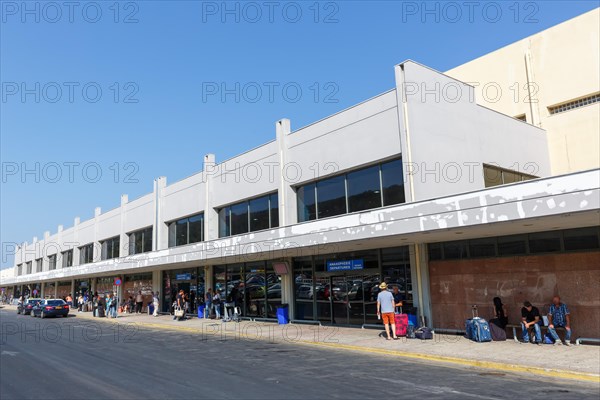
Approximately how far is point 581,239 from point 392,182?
6.08 meters

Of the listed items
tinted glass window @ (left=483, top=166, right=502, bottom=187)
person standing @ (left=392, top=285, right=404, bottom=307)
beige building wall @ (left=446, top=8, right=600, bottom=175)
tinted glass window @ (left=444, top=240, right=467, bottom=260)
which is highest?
beige building wall @ (left=446, top=8, right=600, bottom=175)

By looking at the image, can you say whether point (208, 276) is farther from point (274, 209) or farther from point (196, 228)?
point (274, 209)

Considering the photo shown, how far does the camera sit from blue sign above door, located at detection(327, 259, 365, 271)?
18.4m

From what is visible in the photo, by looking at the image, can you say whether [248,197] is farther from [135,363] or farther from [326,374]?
[326,374]

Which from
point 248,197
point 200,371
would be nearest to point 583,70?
point 248,197

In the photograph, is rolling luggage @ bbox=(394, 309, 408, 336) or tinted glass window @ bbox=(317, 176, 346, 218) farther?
tinted glass window @ bbox=(317, 176, 346, 218)

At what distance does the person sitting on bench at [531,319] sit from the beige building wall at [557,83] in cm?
1044

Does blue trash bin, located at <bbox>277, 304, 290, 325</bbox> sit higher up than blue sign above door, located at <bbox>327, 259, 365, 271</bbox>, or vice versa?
blue sign above door, located at <bbox>327, 259, 365, 271</bbox>

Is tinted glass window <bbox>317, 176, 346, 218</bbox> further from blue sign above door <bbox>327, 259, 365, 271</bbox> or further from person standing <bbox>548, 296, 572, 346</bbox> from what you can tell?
person standing <bbox>548, 296, 572, 346</bbox>

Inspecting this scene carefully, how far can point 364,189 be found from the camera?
17859mm

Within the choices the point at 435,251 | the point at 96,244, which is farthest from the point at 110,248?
the point at 435,251

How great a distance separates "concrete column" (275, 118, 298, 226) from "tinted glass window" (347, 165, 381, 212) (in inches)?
128

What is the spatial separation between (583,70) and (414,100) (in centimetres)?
985

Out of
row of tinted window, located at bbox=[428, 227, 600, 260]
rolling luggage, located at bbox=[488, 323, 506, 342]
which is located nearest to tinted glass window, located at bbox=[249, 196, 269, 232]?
row of tinted window, located at bbox=[428, 227, 600, 260]
